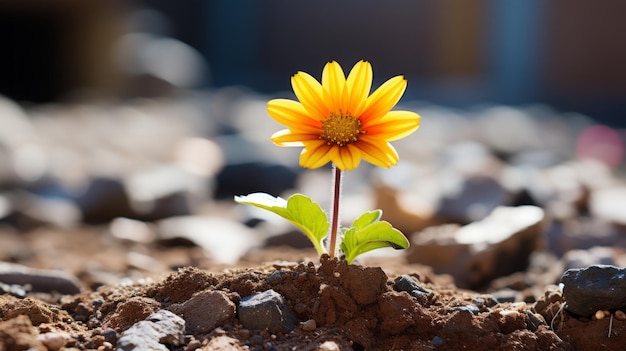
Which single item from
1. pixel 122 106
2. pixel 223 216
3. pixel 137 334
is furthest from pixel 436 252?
pixel 122 106

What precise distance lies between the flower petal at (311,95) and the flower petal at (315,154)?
0.24ft

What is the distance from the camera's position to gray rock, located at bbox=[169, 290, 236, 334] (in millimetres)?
1905

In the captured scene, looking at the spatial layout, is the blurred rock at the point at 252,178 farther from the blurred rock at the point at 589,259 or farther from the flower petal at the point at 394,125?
the flower petal at the point at 394,125

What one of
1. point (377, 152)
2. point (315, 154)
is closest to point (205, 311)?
point (315, 154)

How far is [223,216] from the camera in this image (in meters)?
4.87

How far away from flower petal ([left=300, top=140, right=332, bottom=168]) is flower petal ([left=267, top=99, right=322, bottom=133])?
0.16 ft

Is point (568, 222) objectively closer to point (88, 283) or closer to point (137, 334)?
point (88, 283)

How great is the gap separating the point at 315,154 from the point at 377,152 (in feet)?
0.50

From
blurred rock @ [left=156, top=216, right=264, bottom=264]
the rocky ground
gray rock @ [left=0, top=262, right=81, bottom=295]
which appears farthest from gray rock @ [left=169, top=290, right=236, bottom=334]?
blurred rock @ [left=156, top=216, right=264, bottom=264]

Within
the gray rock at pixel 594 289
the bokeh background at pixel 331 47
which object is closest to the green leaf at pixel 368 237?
the gray rock at pixel 594 289

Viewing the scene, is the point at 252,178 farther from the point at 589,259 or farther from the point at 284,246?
the point at 589,259

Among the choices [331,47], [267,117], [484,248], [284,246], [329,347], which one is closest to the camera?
[329,347]

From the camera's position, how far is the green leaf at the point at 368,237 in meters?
2.03

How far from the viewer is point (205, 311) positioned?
1.94 metres
